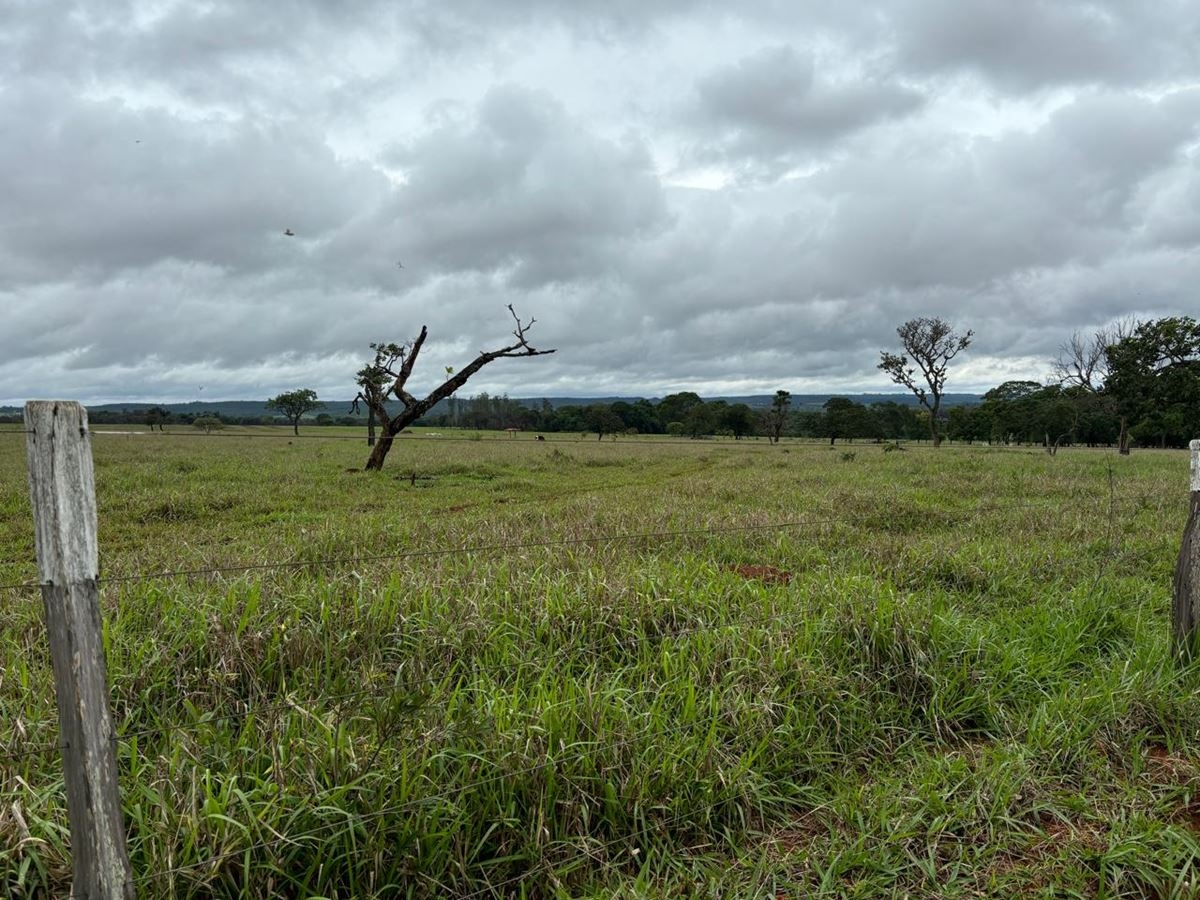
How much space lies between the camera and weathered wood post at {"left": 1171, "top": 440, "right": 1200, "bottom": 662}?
15.3 feet

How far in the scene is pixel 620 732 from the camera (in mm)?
3533

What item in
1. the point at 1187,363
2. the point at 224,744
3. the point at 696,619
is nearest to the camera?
the point at 224,744

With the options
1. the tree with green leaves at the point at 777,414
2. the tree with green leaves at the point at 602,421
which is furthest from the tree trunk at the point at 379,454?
the tree with green leaves at the point at 777,414

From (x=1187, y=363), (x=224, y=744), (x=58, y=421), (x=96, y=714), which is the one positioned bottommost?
(x=224, y=744)

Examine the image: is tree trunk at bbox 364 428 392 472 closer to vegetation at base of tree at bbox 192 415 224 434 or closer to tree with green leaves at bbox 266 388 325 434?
vegetation at base of tree at bbox 192 415 224 434

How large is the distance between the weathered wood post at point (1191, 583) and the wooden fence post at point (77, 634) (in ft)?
20.2

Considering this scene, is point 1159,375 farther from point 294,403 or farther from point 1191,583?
point 294,403

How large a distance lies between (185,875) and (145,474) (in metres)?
17.6

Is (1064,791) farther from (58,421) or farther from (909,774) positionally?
(58,421)

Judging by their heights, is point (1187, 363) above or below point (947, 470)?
above

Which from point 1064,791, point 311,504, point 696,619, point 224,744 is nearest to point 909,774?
point 1064,791

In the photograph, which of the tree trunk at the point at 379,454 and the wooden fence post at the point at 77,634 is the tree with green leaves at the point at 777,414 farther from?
the wooden fence post at the point at 77,634

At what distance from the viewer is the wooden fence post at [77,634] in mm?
2002

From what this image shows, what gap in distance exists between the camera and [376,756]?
3.16 metres
